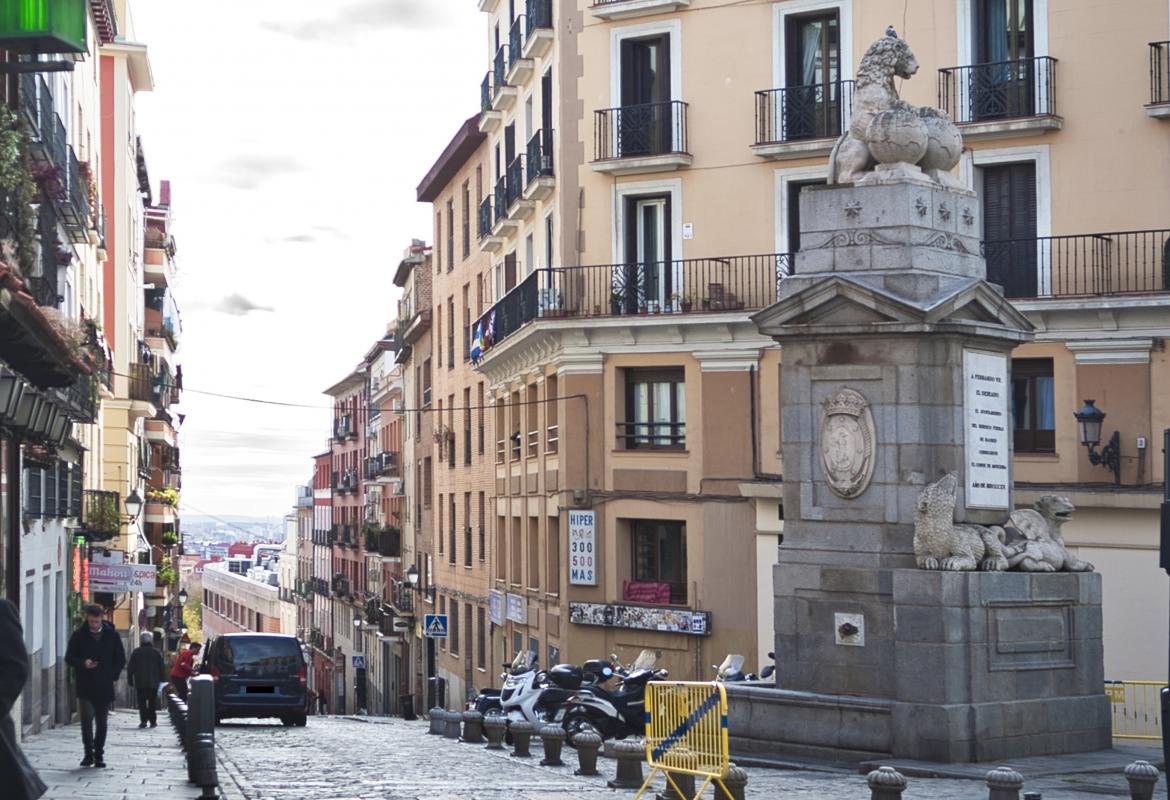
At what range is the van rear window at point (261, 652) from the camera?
3216 centimetres

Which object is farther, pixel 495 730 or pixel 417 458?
pixel 417 458

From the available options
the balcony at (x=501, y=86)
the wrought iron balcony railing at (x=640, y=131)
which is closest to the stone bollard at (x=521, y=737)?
the wrought iron balcony railing at (x=640, y=131)

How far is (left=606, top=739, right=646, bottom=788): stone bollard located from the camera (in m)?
16.2

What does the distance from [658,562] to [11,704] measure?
29352 millimetres

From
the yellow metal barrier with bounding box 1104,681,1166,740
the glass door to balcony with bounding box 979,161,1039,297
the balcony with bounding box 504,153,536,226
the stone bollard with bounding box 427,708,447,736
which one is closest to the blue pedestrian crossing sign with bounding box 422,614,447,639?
the balcony with bounding box 504,153,536,226

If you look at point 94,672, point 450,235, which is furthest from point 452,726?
point 450,235

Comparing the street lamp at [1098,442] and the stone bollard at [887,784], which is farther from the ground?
the street lamp at [1098,442]

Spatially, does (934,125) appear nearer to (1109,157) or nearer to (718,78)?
(1109,157)

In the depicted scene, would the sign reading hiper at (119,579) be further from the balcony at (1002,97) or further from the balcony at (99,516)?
the balcony at (1002,97)

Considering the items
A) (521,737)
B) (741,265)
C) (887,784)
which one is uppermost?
(741,265)

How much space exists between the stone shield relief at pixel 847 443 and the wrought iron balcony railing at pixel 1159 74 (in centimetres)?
1699

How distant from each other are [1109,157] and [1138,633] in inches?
325

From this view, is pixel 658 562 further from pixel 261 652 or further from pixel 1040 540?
pixel 1040 540

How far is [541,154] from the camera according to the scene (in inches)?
1567
